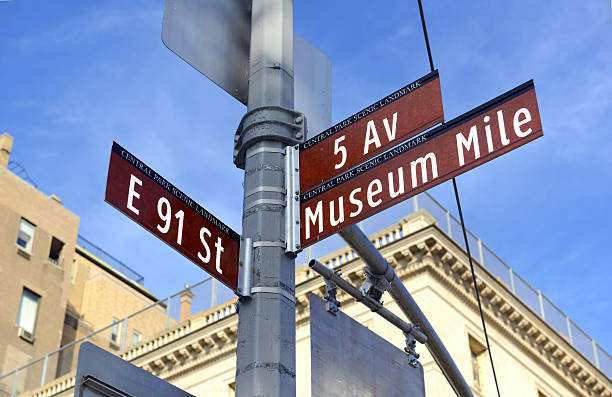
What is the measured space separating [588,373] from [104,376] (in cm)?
3013

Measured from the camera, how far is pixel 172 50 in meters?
6.62

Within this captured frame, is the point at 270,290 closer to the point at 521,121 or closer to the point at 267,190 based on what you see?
the point at 267,190

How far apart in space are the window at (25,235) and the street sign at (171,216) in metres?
43.7

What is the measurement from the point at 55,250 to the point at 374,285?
46.2m

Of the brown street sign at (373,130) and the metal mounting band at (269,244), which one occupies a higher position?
the brown street sign at (373,130)

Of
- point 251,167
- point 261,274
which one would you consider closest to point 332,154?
point 251,167

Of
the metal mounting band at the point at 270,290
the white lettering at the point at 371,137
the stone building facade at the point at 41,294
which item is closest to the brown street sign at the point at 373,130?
the white lettering at the point at 371,137

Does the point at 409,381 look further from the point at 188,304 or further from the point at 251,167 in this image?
the point at 188,304

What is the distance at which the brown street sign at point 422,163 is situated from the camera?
559 centimetres

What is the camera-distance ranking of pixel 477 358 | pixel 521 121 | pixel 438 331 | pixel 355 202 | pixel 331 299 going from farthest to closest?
pixel 477 358 → pixel 438 331 → pixel 331 299 → pixel 355 202 → pixel 521 121

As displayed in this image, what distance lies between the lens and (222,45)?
702cm

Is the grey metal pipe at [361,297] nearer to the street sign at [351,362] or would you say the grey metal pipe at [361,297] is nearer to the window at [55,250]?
the street sign at [351,362]

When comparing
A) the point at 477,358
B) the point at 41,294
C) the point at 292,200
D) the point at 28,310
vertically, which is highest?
the point at 41,294

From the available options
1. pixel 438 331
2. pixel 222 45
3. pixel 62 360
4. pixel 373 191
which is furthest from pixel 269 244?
A: pixel 62 360
